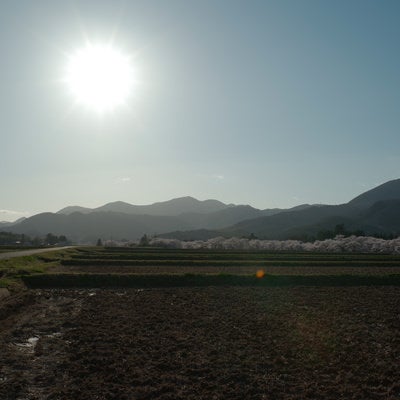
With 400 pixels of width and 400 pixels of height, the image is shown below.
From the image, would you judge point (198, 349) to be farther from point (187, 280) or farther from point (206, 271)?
point (206, 271)

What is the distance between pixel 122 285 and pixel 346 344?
21.8 metres

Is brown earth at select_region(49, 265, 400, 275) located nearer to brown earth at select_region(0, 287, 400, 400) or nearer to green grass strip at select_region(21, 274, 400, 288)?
green grass strip at select_region(21, 274, 400, 288)

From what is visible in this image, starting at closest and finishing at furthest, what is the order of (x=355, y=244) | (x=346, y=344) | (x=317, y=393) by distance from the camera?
(x=317, y=393), (x=346, y=344), (x=355, y=244)

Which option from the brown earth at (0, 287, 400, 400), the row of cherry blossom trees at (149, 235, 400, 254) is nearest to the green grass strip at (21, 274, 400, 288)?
the brown earth at (0, 287, 400, 400)

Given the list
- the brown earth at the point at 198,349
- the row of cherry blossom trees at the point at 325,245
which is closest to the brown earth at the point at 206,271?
the brown earth at the point at 198,349

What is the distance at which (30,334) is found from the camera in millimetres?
17141

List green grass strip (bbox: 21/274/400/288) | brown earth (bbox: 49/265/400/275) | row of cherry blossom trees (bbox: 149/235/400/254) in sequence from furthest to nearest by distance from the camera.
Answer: row of cherry blossom trees (bbox: 149/235/400/254), brown earth (bbox: 49/265/400/275), green grass strip (bbox: 21/274/400/288)

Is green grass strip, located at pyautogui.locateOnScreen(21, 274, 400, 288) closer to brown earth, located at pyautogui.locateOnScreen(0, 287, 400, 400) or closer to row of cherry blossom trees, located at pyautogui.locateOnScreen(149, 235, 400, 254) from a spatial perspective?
brown earth, located at pyautogui.locateOnScreen(0, 287, 400, 400)

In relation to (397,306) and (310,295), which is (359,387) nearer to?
(397,306)

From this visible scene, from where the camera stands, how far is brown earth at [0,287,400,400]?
36.9 feet

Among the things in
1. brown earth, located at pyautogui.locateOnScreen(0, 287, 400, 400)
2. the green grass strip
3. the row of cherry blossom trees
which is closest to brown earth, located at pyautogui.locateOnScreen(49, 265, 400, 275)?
the green grass strip

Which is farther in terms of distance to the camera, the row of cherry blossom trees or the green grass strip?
the row of cherry blossom trees

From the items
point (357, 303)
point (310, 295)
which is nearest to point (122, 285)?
point (310, 295)

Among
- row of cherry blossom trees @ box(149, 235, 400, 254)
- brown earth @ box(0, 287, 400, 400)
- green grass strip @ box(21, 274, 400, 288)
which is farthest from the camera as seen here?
row of cherry blossom trees @ box(149, 235, 400, 254)
